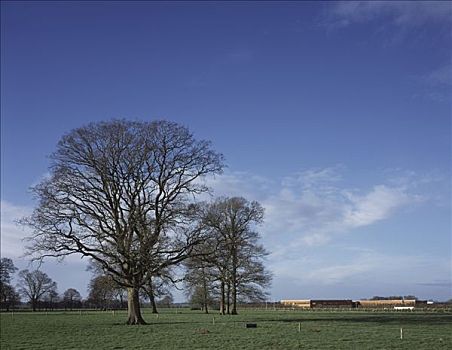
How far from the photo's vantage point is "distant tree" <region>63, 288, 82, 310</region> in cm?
14965

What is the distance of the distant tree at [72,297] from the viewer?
150 meters

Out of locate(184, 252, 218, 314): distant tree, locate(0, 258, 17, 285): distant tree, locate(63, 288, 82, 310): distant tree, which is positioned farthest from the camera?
locate(63, 288, 82, 310): distant tree

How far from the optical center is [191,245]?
44.9 m

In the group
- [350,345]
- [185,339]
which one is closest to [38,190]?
[185,339]

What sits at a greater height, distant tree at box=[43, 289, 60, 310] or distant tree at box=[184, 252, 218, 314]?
distant tree at box=[184, 252, 218, 314]

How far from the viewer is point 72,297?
166875mm

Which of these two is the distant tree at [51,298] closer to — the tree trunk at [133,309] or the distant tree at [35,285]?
the distant tree at [35,285]

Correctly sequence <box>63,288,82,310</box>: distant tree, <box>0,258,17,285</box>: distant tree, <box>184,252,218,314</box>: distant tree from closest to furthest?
<box>184,252,218,314</box>: distant tree
<box>0,258,17,285</box>: distant tree
<box>63,288,82,310</box>: distant tree

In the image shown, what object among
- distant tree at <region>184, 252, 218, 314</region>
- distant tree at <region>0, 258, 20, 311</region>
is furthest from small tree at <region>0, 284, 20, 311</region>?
distant tree at <region>184, 252, 218, 314</region>

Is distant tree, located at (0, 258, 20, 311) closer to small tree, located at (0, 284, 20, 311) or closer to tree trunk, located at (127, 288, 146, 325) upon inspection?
small tree, located at (0, 284, 20, 311)

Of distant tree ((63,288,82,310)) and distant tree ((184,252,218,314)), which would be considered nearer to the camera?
distant tree ((184,252,218,314))

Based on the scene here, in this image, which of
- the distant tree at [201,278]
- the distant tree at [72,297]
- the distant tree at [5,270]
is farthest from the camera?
the distant tree at [72,297]

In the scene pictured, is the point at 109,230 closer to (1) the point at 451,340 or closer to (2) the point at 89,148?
(2) the point at 89,148

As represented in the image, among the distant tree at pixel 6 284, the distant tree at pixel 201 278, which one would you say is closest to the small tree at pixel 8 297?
the distant tree at pixel 6 284
